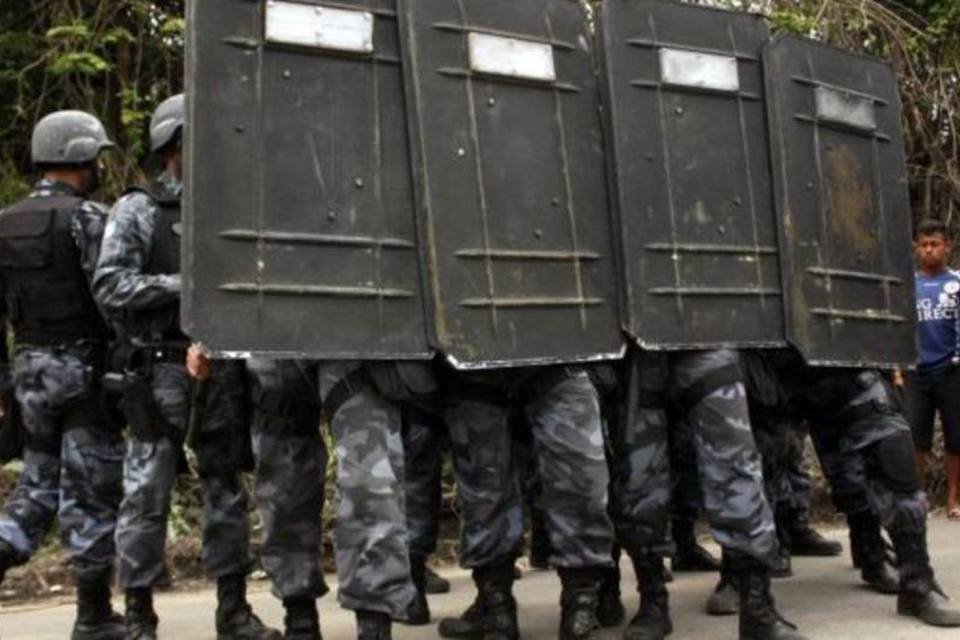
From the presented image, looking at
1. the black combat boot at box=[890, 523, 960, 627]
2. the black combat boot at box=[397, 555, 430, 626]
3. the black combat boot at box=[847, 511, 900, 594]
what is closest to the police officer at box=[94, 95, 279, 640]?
the black combat boot at box=[397, 555, 430, 626]

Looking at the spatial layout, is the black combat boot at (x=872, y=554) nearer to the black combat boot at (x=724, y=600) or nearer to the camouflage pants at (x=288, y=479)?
the black combat boot at (x=724, y=600)

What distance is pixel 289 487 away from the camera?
4.32 meters

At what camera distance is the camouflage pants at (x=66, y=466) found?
477cm

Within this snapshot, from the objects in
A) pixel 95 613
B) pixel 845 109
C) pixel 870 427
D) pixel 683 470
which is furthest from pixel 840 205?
pixel 95 613

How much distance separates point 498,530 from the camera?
449 centimetres

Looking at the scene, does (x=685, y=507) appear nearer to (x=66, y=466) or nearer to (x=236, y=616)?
(x=236, y=616)

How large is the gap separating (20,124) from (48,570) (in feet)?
12.3

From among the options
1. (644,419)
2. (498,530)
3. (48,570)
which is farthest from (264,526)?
(48,570)

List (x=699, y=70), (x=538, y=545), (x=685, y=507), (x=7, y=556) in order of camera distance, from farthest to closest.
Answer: (x=685, y=507), (x=538, y=545), (x=7, y=556), (x=699, y=70)

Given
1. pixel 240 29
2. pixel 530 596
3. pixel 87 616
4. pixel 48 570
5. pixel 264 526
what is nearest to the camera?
pixel 240 29

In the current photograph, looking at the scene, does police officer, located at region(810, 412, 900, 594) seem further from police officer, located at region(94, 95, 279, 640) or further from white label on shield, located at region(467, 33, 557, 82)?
police officer, located at region(94, 95, 279, 640)

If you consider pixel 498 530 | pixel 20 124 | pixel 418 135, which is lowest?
pixel 498 530

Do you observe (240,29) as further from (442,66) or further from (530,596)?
(530,596)

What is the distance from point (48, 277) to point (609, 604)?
2434 millimetres
